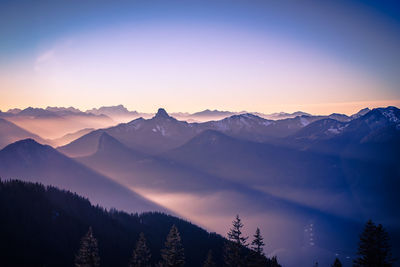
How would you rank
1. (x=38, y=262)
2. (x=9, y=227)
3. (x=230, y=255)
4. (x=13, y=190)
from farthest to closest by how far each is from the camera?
(x=13, y=190) < (x=9, y=227) < (x=38, y=262) < (x=230, y=255)

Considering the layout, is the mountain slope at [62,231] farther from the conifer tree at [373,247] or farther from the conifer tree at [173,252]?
the conifer tree at [373,247]

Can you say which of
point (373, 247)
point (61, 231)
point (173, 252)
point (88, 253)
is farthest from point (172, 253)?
point (61, 231)

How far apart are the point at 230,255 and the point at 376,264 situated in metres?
18.0

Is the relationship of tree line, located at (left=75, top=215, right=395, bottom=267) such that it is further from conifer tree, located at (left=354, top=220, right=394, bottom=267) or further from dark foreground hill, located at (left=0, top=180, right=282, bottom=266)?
dark foreground hill, located at (left=0, top=180, right=282, bottom=266)

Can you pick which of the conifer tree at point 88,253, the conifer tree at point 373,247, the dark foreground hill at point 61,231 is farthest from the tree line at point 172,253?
the dark foreground hill at point 61,231

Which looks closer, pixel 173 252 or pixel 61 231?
pixel 173 252

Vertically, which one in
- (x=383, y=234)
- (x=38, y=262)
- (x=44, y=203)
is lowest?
(x=38, y=262)

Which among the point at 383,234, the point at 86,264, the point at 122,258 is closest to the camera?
the point at 383,234

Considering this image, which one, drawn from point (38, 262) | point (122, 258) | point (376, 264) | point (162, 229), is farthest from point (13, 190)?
point (376, 264)

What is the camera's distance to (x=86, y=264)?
35500 mm

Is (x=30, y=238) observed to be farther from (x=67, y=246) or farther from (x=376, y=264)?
(x=376, y=264)

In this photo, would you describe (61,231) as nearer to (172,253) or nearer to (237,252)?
(172,253)

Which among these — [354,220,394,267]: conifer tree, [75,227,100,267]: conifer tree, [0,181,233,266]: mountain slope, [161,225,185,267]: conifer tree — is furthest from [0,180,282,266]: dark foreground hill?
[354,220,394,267]: conifer tree

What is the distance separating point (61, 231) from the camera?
13962cm
